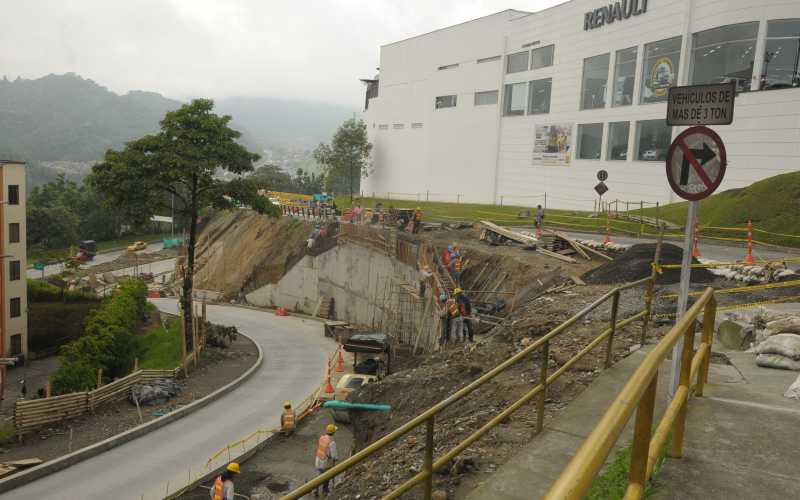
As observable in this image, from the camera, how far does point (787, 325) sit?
880 cm

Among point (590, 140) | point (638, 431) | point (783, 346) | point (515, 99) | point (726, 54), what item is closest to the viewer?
point (638, 431)

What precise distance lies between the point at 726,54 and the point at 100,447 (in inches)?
1432

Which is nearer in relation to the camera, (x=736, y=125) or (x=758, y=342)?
(x=758, y=342)

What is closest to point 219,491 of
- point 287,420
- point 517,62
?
point 287,420

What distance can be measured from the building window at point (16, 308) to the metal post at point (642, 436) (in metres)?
38.9

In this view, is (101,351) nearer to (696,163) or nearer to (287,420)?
(287,420)

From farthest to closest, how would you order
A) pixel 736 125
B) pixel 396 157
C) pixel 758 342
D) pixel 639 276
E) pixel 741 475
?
1. pixel 396 157
2. pixel 736 125
3. pixel 639 276
4. pixel 758 342
5. pixel 741 475

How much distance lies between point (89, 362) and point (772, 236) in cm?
2851

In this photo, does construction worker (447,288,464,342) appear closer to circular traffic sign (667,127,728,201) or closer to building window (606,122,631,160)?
circular traffic sign (667,127,728,201)

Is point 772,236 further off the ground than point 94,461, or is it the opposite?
point 772,236

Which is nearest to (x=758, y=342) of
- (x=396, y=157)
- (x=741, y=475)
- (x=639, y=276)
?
(x=741, y=475)

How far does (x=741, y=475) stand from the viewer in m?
3.97

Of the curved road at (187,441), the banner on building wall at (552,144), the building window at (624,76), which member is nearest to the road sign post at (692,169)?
the curved road at (187,441)

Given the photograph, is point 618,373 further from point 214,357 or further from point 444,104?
point 444,104
